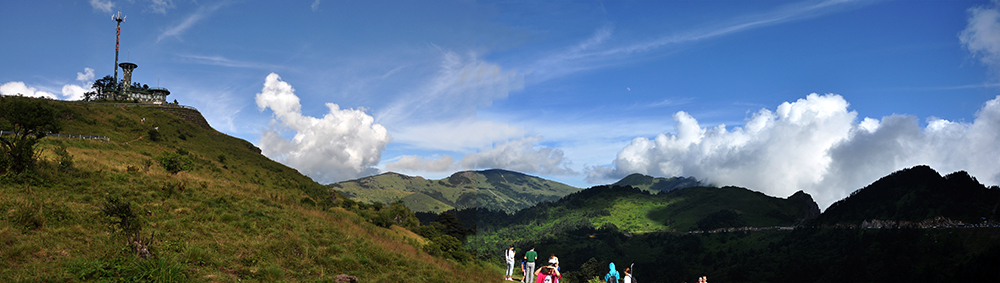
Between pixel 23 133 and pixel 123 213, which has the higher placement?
pixel 23 133

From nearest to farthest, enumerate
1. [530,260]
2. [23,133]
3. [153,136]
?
[530,260] → [23,133] → [153,136]

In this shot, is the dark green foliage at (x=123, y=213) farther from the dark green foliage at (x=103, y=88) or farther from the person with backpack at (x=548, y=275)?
the dark green foliage at (x=103, y=88)

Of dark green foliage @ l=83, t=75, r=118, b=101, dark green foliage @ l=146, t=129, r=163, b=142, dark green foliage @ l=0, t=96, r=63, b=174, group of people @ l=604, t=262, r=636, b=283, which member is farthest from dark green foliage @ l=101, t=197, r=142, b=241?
dark green foliage @ l=83, t=75, r=118, b=101

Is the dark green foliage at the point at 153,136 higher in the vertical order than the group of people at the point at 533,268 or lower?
higher

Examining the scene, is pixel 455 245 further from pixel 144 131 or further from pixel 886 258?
pixel 886 258

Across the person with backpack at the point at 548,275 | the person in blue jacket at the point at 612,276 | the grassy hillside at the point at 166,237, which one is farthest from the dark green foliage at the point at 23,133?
the person in blue jacket at the point at 612,276

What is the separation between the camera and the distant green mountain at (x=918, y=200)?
116m

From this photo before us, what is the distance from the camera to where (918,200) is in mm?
140750

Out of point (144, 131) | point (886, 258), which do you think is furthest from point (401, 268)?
point (886, 258)

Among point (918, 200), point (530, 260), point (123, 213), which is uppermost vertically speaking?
point (918, 200)

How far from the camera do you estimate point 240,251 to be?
16891 millimetres

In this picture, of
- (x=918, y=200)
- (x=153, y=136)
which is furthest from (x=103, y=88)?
(x=918, y=200)

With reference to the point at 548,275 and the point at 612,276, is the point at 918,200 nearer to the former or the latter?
the point at 612,276

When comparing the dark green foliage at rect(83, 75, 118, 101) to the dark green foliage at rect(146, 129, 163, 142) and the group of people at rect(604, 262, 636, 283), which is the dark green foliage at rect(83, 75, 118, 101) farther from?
the group of people at rect(604, 262, 636, 283)
